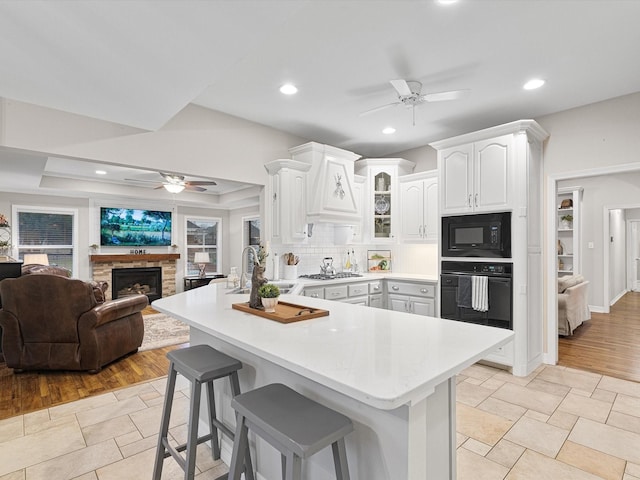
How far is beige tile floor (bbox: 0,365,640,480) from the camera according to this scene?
205cm

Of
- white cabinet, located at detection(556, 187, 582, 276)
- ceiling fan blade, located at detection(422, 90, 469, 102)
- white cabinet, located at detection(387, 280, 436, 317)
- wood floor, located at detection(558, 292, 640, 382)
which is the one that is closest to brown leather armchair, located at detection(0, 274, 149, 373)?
white cabinet, located at detection(387, 280, 436, 317)

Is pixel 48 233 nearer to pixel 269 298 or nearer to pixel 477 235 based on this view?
pixel 269 298

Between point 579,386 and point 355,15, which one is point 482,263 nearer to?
point 579,386

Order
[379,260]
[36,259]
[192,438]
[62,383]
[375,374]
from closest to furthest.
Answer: [375,374], [192,438], [62,383], [379,260], [36,259]

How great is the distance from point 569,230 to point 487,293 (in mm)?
4736

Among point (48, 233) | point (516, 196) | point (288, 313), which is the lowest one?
point (288, 313)

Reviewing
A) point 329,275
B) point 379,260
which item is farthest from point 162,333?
point 379,260

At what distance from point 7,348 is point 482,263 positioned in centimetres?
499

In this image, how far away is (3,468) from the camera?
6.86ft

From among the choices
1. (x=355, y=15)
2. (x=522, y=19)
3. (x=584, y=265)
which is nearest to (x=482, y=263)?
(x=522, y=19)

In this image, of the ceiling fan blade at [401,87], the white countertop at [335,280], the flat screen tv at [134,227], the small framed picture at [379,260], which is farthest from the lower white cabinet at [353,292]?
the flat screen tv at [134,227]

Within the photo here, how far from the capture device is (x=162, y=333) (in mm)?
5105

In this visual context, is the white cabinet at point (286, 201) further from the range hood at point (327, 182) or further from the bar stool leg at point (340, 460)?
A: the bar stool leg at point (340, 460)

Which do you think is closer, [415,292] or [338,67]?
[338,67]
